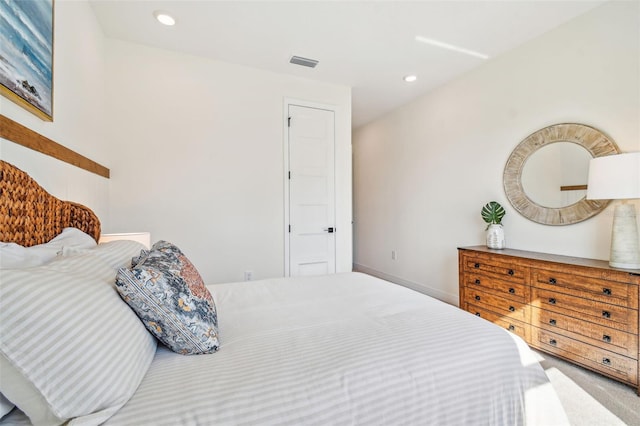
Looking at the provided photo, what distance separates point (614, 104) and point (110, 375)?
3323mm

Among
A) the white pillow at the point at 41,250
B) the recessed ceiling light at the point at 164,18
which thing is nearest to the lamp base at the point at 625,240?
the white pillow at the point at 41,250

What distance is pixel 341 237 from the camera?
139 inches

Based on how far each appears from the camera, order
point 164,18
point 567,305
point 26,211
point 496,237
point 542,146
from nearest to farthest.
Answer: point 26,211
point 567,305
point 164,18
point 542,146
point 496,237

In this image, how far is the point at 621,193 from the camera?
1.80 m

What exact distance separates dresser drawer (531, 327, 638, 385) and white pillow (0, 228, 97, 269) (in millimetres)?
3010

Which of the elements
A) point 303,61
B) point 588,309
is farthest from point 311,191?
point 588,309

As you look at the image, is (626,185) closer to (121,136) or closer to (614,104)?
(614,104)

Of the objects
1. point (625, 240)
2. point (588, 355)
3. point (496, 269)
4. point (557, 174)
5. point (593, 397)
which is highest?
point (557, 174)

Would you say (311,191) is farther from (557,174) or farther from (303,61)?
(557,174)

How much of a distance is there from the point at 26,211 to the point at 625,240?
10.9 feet

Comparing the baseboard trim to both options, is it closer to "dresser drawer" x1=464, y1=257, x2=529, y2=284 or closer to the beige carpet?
"dresser drawer" x1=464, y1=257, x2=529, y2=284

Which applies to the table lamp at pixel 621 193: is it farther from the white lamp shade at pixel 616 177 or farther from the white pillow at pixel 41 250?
the white pillow at pixel 41 250

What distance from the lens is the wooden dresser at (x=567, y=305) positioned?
176cm

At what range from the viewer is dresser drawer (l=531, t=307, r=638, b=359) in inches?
68.6
